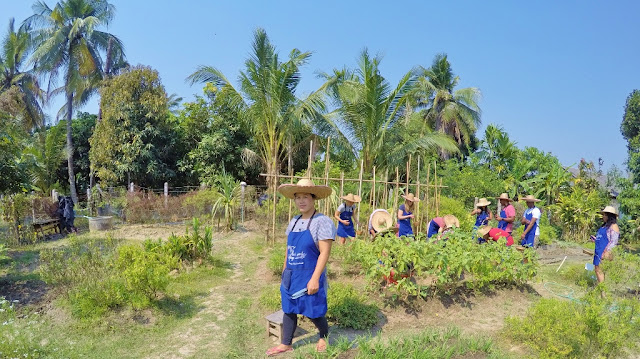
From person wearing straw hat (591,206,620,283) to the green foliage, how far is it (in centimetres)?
233

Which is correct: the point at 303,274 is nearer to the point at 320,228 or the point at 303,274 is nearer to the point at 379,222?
the point at 320,228

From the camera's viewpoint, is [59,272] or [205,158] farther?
[205,158]

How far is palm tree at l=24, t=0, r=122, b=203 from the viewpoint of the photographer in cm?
1718

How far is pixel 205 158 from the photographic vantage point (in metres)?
17.3

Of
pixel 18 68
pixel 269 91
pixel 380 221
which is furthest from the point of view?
pixel 18 68

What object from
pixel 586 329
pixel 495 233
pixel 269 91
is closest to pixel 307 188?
pixel 586 329

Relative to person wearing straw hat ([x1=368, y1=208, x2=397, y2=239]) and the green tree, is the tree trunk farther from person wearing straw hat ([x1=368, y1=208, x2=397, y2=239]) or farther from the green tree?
person wearing straw hat ([x1=368, y1=208, x2=397, y2=239])

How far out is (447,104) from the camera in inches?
829

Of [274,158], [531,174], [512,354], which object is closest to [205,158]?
[274,158]

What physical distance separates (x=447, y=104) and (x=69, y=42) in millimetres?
17988

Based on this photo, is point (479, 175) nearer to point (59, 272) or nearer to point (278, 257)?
point (278, 257)

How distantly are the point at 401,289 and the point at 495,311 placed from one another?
1.24 meters

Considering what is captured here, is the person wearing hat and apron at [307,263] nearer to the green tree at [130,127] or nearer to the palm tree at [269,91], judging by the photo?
the palm tree at [269,91]

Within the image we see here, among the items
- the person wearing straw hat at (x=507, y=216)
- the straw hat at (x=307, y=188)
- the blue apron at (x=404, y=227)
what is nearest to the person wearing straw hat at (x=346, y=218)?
the blue apron at (x=404, y=227)
